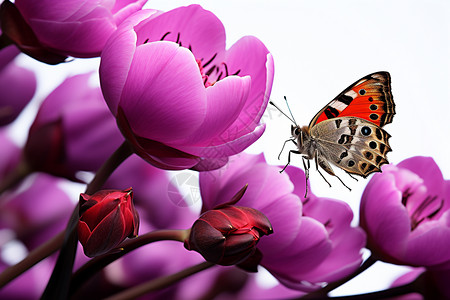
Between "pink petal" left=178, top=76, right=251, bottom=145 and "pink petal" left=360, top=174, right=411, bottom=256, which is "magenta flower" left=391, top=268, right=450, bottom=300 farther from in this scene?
"pink petal" left=178, top=76, right=251, bottom=145

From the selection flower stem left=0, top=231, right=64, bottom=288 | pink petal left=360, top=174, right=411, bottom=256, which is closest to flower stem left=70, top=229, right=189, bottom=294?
flower stem left=0, top=231, right=64, bottom=288

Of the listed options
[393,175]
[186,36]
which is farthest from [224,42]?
[393,175]

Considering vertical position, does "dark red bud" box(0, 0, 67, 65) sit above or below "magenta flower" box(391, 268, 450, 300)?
above

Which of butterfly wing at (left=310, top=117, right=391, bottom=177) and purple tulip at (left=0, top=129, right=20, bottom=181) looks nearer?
butterfly wing at (left=310, top=117, right=391, bottom=177)

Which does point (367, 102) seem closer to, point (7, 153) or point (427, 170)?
point (427, 170)

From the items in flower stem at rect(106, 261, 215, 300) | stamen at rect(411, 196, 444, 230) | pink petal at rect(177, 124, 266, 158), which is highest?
pink petal at rect(177, 124, 266, 158)

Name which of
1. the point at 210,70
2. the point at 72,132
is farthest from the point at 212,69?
the point at 72,132

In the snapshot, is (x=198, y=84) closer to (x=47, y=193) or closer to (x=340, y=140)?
(x=340, y=140)

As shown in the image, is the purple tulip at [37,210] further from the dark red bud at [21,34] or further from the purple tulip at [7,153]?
the dark red bud at [21,34]
